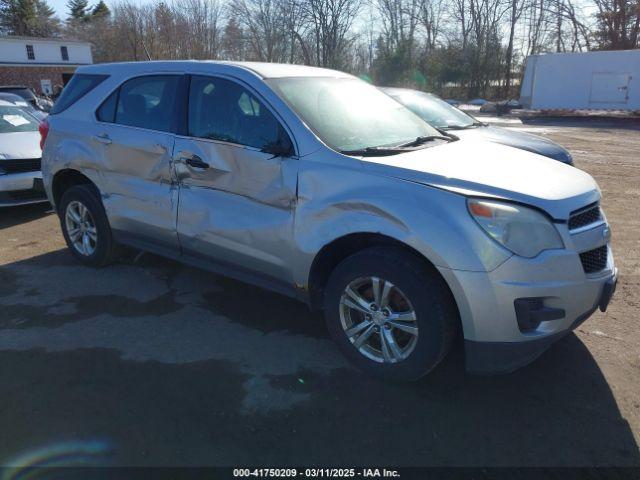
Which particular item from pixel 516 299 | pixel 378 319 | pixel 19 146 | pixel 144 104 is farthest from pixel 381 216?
pixel 19 146

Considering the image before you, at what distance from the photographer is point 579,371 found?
3.31 metres

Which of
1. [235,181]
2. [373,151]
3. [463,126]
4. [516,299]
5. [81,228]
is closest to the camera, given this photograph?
[516,299]

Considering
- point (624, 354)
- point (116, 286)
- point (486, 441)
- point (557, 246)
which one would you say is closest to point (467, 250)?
point (557, 246)

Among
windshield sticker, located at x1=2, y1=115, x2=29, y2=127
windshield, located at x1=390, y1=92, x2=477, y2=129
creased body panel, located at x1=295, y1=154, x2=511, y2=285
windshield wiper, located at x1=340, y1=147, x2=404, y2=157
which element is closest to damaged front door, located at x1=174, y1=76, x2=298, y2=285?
creased body panel, located at x1=295, y1=154, x2=511, y2=285

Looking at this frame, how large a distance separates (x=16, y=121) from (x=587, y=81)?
82.0 ft

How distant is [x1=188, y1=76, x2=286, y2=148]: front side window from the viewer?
3525mm

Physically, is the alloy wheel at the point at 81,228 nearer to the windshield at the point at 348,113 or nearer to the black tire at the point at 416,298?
the windshield at the point at 348,113

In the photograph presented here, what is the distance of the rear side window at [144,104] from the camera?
4.12 metres

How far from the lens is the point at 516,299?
265cm

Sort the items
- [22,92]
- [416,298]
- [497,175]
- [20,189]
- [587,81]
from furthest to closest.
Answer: [587,81]
[22,92]
[20,189]
[497,175]
[416,298]

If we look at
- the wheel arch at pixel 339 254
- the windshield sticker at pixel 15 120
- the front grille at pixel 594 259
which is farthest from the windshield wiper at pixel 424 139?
the windshield sticker at pixel 15 120

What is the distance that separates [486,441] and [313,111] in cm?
229

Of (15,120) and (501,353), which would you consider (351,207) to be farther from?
(15,120)

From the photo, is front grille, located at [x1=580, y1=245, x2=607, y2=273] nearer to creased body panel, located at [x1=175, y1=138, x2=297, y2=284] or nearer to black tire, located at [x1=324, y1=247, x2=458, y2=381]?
black tire, located at [x1=324, y1=247, x2=458, y2=381]
